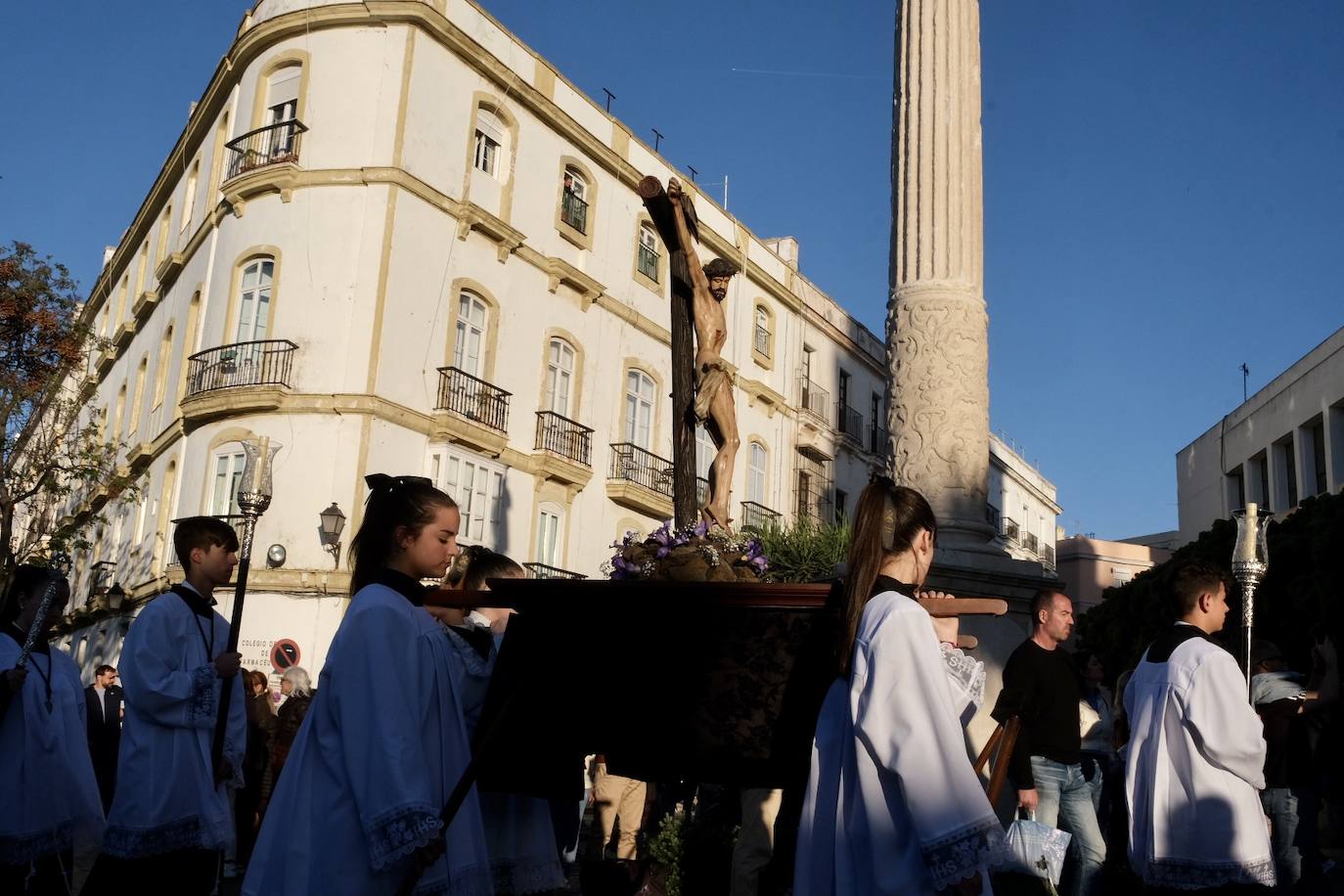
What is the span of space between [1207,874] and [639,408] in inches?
947

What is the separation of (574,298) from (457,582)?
854 inches

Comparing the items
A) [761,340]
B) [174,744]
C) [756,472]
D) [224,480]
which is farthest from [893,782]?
[761,340]

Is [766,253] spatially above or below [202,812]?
above

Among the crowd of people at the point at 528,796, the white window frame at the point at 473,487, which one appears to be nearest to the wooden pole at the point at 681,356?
the crowd of people at the point at 528,796

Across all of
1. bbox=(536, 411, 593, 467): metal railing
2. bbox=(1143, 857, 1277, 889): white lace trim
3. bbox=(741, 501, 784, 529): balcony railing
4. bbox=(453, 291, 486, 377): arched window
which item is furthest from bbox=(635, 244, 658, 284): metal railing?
bbox=(1143, 857, 1277, 889): white lace trim

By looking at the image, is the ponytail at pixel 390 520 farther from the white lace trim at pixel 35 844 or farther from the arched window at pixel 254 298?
the arched window at pixel 254 298

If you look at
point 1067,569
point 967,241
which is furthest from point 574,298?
point 1067,569

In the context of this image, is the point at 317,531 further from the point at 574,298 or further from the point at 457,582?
the point at 457,582

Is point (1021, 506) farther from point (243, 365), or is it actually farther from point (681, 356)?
point (681, 356)

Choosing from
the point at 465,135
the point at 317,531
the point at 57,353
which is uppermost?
the point at 465,135

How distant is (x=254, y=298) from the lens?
23203 mm

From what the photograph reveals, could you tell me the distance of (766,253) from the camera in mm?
34094

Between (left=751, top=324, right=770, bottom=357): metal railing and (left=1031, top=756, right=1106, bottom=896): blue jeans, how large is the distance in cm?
2591

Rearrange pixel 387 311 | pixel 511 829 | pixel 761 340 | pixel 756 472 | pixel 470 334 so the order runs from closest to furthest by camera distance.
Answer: pixel 511 829, pixel 387 311, pixel 470 334, pixel 756 472, pixel 761 340
